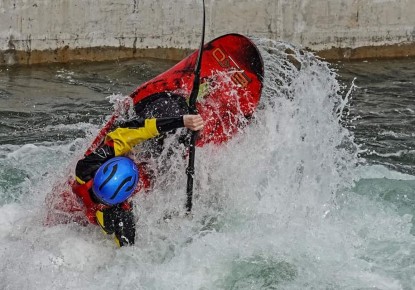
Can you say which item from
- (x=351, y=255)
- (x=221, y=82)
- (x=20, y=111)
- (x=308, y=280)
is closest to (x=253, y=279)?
(x=308, y=280)

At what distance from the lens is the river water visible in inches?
224

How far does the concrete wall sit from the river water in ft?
11.1

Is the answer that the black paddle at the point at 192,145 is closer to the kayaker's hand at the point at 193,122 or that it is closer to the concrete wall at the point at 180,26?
the kayaker's hand at the point at 193,122

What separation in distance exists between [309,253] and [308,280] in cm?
38

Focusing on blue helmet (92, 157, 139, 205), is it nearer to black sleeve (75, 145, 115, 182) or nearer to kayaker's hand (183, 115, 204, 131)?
black sleeve (75, 145, 115, 182)

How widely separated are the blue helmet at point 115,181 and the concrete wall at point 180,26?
6.76 meters

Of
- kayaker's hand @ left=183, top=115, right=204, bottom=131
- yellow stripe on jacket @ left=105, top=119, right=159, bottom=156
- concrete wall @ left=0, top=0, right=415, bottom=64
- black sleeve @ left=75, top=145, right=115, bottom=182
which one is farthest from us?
concrete wall @ left=0, top=0, right=415, bottom=64

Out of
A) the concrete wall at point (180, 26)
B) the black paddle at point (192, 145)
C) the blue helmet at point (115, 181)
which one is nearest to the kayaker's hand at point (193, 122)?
the black paddle at point (192, 145)

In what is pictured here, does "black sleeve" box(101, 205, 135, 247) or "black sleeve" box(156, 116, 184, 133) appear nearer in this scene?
"black sleeve" box(156, 116, 184, 133)

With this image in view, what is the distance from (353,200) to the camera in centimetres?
688

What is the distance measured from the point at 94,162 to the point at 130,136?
1.22 feet

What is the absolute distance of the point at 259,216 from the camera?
21.1ft

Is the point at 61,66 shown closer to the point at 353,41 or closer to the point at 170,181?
the point at 353,41

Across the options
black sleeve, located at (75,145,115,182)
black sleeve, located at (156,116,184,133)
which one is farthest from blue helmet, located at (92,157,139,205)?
black sleeve, located at (156,116,184,133)
